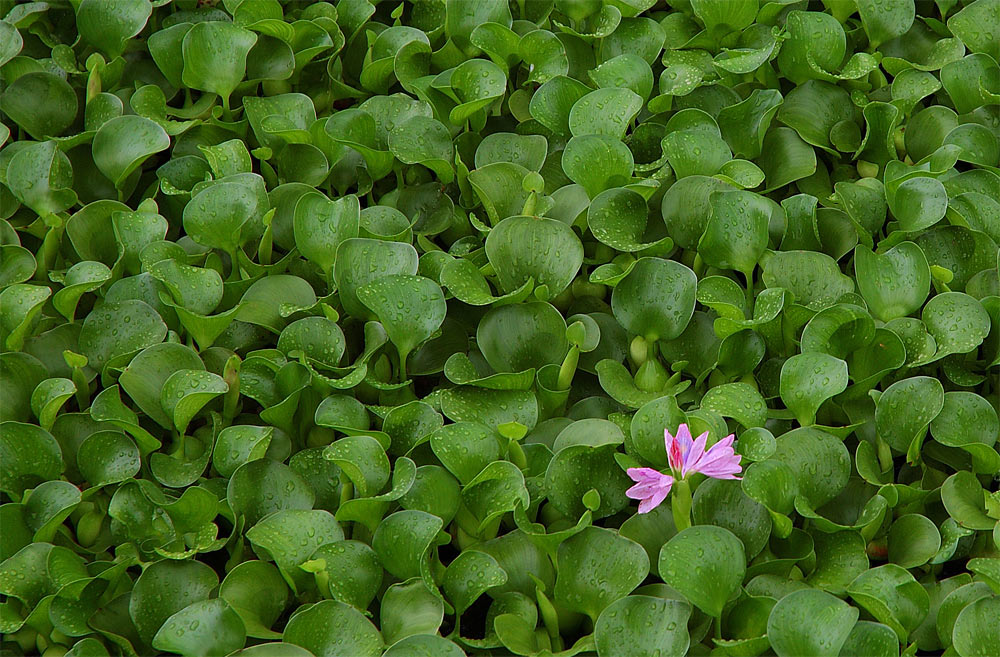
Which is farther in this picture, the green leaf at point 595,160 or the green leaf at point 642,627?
the green leaf at point 595,160

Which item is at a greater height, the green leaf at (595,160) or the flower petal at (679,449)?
the green leaf at (595,160)

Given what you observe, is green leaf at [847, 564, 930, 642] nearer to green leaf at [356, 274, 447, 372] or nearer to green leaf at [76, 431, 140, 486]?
green leaf at [356, 274, 447, 372]

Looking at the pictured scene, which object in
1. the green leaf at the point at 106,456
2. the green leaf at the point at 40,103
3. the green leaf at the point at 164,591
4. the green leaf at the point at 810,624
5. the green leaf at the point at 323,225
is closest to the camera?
the green leaf at the point at 810,624

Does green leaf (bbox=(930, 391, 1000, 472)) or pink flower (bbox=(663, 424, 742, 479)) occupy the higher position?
pink flower (bbox=(663, 424, 742, 479))

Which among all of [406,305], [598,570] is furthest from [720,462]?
[406,305]

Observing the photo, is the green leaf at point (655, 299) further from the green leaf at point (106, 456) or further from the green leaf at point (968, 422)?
the green leaf at point (106, 456)

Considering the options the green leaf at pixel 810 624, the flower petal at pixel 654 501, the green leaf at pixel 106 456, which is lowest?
the green leaf at pixel 106 456

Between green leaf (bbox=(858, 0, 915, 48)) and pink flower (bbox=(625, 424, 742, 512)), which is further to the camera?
green leaf (bbox=(858, 0, 915, 48))

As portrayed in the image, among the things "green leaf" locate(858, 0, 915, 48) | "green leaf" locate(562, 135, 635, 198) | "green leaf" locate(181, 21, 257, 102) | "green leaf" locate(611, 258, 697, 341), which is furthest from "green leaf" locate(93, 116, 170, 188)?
"green leaf" locate(858, 0, 915, 48)

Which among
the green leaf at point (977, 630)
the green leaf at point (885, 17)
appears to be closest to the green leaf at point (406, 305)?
the green leaf at point (977, 630)
